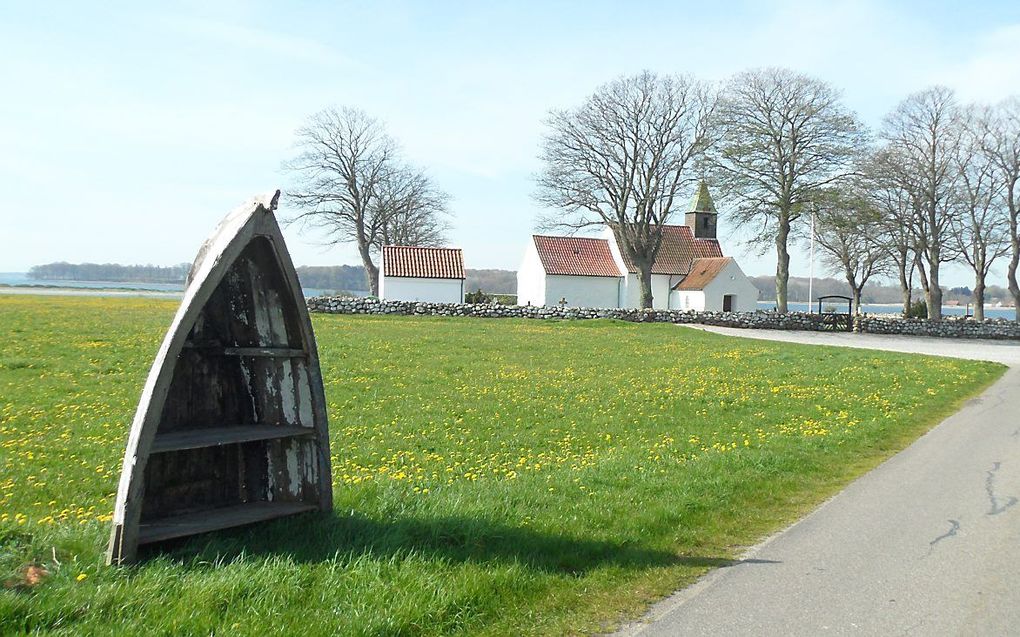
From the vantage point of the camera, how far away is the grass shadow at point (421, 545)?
5.37 m

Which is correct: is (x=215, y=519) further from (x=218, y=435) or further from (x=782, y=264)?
→ (x=782, y=264)

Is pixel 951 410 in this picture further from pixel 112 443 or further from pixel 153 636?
pixel 153 636

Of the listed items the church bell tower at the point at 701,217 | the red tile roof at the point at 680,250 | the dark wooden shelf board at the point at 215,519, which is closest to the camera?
the dark wooden shelf board at the point at 215,519

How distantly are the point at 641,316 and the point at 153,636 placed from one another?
50.1 metres

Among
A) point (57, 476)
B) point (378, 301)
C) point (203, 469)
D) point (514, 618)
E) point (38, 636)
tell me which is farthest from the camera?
point (378, 301)

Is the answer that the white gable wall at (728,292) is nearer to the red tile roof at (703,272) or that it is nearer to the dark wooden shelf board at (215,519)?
the red tile roof at (703,272)

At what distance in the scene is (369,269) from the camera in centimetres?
7356

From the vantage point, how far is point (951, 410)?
15602mm

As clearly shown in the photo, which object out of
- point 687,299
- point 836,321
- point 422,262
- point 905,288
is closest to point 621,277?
point 687,299

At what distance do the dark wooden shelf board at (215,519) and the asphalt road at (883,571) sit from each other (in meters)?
2.58

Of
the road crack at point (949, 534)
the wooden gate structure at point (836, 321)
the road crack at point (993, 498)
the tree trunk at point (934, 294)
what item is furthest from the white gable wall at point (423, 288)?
the road crack at point (949, 534)

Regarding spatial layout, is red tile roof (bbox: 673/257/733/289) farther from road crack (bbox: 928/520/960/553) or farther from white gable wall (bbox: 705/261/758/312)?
road crack (bbox: 928/520/960/553)

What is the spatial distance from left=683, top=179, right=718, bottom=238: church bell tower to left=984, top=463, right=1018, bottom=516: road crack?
6931 cm

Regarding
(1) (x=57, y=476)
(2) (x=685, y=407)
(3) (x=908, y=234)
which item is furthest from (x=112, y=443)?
(3) (x=908, y=234)
